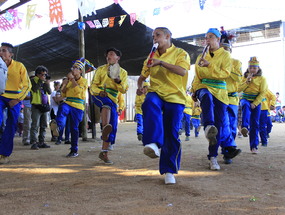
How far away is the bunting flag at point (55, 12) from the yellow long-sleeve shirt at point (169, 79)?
7.41m

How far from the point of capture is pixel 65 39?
11523 mm

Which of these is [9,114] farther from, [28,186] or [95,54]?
[95,54]

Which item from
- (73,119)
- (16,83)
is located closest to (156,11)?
(73,119)

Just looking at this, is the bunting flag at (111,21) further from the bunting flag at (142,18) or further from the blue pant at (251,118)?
the blue pant at (251,118)

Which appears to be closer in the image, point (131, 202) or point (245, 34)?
point (131, 202)

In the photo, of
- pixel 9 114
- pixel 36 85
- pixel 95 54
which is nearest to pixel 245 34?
pixel 95 54

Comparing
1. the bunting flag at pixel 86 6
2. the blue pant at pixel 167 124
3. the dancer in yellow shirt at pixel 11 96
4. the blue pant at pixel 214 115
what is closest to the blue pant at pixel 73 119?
the dancer in yellow shirt at pixel 11 96

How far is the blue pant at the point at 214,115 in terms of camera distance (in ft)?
13.6

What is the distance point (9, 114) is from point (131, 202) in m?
3.07

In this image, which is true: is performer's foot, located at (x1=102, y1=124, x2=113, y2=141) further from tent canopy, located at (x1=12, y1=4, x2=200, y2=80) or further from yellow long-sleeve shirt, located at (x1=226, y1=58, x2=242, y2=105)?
tent canopy, located at (x1=12, y1=4, x2=200, y2=80)

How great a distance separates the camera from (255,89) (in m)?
6.35

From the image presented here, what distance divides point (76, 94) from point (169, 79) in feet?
10.5

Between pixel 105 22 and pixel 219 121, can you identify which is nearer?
pixel 219 121

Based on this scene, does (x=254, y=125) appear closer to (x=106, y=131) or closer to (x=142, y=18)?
(x=106, y=131)
